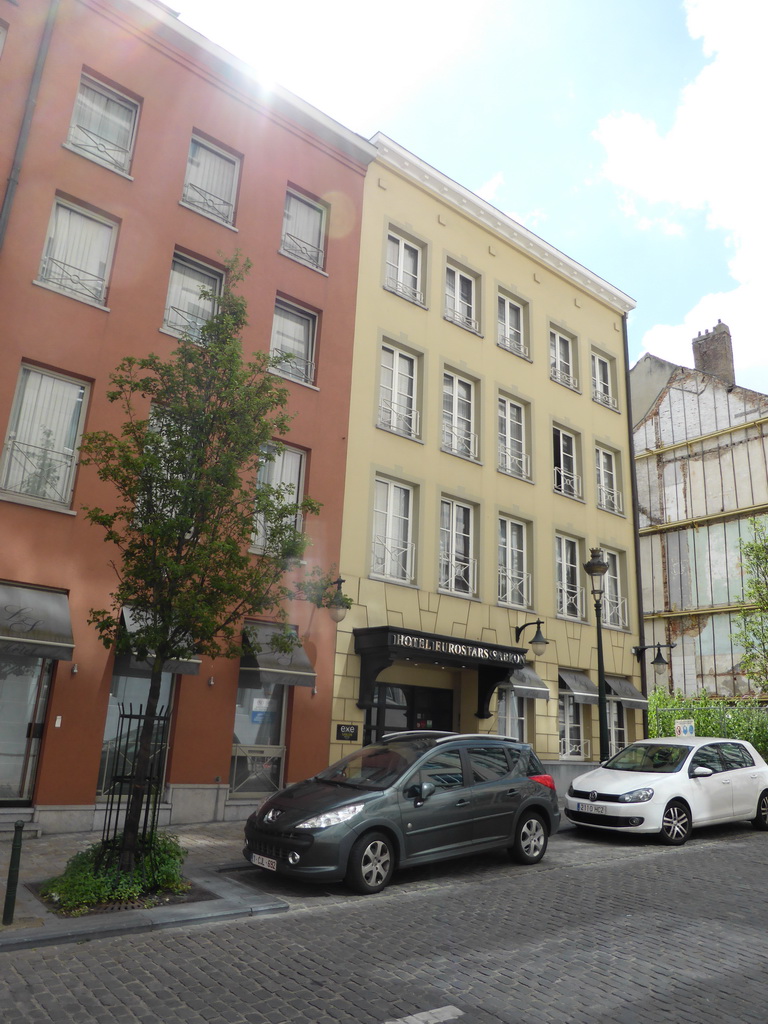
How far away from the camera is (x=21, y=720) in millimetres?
11312

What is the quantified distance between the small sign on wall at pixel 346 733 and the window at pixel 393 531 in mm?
3152

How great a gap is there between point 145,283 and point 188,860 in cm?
957

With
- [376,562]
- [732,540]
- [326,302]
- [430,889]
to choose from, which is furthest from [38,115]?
[732,540]

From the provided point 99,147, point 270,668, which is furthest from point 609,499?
point 99,147

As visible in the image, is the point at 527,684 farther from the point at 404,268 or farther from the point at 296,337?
the point at 404,268

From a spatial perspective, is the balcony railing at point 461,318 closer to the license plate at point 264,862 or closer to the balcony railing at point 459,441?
the balcony railing at point 459,441

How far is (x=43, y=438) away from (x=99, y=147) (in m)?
5.58

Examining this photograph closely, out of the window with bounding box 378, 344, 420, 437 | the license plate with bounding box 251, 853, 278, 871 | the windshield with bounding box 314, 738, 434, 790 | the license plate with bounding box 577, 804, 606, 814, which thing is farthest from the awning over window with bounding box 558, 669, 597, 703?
the license plate with bounding box 251, 853, 278, 871

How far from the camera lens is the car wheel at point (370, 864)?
799 cm

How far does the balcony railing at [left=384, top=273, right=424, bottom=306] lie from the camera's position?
59.7 ft

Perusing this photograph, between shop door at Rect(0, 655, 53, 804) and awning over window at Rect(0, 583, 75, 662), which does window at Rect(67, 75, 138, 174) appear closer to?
awning over window at Rect(0, 583, 75, 662)

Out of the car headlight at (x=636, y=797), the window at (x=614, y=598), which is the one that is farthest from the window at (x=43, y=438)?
the window at (x=614, y=598)

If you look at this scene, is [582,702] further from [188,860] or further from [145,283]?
[145,283]

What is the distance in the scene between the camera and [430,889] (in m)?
8.52
